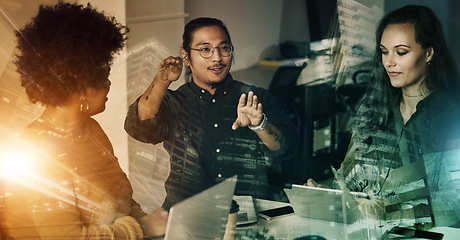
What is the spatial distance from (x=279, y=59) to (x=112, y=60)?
77 centimetres

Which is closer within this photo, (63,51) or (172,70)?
(63,51)

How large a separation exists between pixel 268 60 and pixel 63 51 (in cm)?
91

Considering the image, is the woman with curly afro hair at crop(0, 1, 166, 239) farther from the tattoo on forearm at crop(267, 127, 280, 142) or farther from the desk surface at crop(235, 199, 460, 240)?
the tattoo on forearm at crop(267, 127, 280, 142)

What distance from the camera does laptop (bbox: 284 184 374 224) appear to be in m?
1.82

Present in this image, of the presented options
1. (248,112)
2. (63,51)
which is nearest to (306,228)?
(248,112)

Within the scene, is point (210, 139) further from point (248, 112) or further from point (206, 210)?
point (206, 210)

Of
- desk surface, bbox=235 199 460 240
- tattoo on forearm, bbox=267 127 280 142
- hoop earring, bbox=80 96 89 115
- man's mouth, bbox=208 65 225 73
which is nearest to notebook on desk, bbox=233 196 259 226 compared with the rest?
desk surface, bbox=235 199 460 240

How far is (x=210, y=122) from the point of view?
1870mm

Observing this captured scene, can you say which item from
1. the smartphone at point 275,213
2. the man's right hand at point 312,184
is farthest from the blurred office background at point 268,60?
the smartphone at point 275,213

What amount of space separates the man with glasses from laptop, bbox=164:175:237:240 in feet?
0.09

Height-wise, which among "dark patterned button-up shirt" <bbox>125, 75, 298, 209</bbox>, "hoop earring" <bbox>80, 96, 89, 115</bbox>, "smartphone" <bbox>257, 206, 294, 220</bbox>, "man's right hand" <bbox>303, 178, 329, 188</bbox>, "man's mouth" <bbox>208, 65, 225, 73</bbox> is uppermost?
"man's mouth" <bbox>208, 65, 225, 73</bbox>

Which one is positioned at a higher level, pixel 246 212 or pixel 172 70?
pixel 172 70

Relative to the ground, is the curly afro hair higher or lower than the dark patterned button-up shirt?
higher

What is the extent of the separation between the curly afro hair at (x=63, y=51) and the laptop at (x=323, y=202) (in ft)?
3.38
